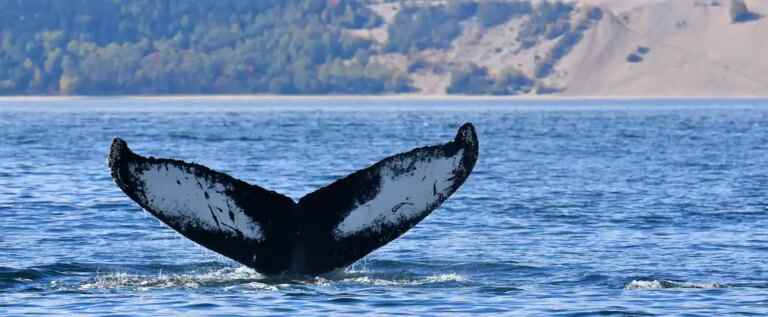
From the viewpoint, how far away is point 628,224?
2277 cm

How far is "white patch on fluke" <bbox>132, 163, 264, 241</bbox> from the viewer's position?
41.5 feet

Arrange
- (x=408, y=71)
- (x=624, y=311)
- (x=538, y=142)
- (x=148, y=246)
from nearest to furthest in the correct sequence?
(x=624, y=311) < (x=148, y=246) < (x=538, y=142) < (x=408, y=71)

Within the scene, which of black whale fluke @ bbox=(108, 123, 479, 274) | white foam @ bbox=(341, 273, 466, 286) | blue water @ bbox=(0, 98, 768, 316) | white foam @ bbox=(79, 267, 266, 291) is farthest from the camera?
white foam @ bbox=(341, 273, 466, 286)

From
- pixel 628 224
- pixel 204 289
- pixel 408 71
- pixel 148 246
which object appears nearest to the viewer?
pixel 204 289

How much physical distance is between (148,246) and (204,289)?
175 inches

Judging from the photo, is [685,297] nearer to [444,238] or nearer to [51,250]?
[444,238]

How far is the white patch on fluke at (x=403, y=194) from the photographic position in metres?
12.9

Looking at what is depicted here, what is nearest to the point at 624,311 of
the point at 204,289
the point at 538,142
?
the point at 204,289

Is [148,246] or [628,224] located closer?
[148,246]

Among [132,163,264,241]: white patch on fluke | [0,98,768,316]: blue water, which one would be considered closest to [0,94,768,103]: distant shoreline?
[0,98,768,316]: blue water

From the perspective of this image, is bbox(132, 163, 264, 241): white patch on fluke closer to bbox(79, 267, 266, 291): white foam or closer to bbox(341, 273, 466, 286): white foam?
bbox(79, 267, 266, 291): white foam

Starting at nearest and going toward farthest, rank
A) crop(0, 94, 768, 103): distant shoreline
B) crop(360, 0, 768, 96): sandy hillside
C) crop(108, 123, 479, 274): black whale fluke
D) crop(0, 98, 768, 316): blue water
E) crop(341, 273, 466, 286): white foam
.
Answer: crop(108, 123, 479, 274): black whale fluke, crop(0, 98, 768, 316): blue water, crop(341, 273, 466, 286): white foam, crop(0, 94, 768, 103): distant shoreline, crop(360, 0, 768, 96): sandy hillside

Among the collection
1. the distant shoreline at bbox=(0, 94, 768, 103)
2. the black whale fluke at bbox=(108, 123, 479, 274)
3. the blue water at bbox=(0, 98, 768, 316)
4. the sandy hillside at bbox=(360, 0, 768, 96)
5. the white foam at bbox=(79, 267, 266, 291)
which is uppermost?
the black whale fluke at bbox=(108, 123, 479, 274)

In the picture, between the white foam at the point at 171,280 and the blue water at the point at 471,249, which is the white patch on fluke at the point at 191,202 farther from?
the white foam at the point at 171,280
